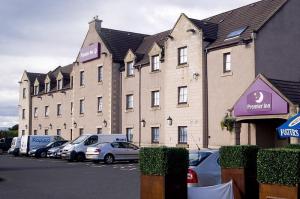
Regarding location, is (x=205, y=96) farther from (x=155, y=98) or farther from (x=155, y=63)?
(x=155, y=63)

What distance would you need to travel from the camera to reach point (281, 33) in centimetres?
3067

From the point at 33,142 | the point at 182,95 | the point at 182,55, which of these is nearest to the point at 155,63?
the point at 182,55

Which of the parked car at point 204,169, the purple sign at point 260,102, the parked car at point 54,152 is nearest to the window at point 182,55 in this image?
the purple sign at point 260,102

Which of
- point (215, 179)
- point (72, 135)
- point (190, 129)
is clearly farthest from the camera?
point (72, 135)

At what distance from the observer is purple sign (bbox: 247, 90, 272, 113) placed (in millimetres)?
24523

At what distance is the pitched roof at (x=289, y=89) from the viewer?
79.5 ft

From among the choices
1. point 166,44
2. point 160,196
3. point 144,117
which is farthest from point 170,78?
point 160,196

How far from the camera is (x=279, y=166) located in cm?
866

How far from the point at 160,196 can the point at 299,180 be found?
2561 mm

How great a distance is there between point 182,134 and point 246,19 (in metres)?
8.92

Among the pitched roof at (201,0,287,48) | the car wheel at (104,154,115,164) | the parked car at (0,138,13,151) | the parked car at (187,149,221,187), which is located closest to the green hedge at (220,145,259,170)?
the parked car at (187,149,221,187)

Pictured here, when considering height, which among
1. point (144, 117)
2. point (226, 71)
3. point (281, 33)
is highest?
point (281, 33)

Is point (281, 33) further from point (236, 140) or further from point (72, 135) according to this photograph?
point (72, 135)

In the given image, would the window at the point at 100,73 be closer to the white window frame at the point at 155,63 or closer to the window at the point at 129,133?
the window at the point at 129,133
